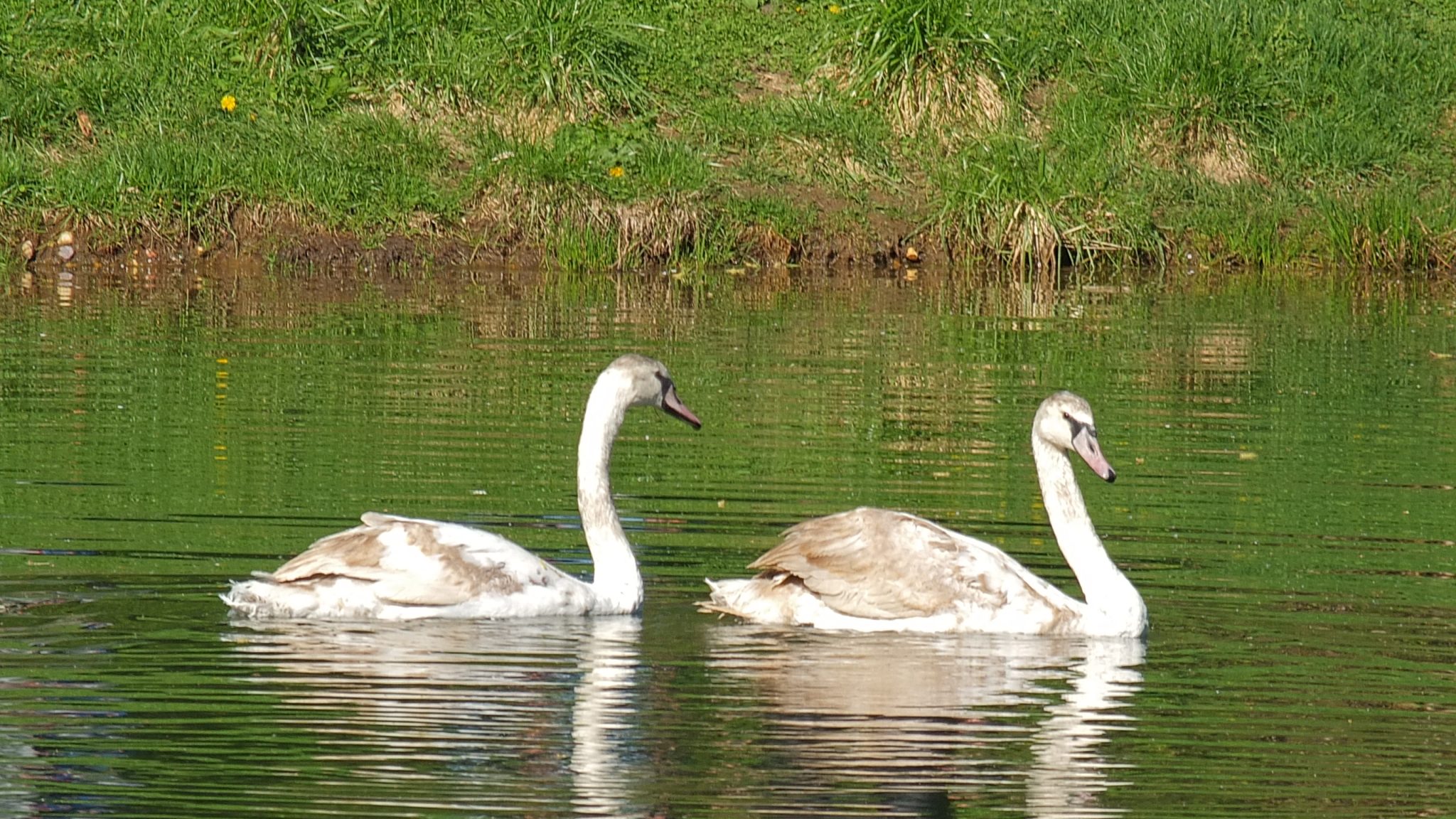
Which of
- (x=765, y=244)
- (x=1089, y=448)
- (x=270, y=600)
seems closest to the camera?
(x=270, y=600)

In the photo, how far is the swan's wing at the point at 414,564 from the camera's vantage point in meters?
9.65

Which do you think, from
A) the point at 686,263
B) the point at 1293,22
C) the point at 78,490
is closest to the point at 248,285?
the point at 686,263

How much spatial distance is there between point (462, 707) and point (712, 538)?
11.9 feet

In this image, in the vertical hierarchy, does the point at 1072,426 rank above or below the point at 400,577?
above

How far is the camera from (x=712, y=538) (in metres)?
11.6

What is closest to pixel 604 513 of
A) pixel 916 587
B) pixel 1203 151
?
pixel 916 587

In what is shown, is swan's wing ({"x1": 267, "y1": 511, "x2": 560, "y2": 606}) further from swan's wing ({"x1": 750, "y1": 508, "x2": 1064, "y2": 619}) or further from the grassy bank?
the grassy bank

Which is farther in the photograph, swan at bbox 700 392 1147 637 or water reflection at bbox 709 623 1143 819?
swan at bbox 700 392 1147 637

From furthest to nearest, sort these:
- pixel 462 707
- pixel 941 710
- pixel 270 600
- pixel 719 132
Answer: pixel 719 132 < pixel 270 600 < pixel 941 710 < pixel 462 707

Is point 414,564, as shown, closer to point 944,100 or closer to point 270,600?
point 270,600

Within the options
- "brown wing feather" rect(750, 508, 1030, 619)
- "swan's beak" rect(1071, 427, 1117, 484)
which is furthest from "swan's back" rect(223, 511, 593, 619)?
"swan's beak" rect(1071, 427, 1117, 484)

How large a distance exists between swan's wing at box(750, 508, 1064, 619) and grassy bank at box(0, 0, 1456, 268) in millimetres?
13386

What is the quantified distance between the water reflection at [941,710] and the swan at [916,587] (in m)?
0.10

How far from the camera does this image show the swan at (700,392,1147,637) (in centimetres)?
990
